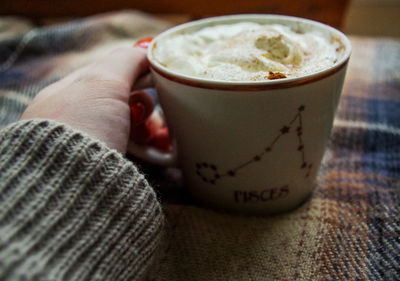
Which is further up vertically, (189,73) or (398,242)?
(189,73)

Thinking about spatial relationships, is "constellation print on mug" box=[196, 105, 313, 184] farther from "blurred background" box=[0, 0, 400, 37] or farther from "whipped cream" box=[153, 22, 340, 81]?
"blurred background" box=[0, 0, 400, 37]

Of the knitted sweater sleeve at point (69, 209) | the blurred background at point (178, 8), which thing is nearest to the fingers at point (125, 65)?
the knitted sweater sleeve at point (69, 209)

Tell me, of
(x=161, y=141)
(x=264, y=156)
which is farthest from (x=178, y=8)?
(x=264, y=156)

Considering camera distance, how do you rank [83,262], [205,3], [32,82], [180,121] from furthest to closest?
[205,3] < [32,82] < [180,121] < [83,262]

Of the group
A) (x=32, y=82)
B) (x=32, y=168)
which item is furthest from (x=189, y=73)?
(x=32, y=82)

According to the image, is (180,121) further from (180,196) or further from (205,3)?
(205,3)

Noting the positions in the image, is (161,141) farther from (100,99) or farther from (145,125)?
(100,99)

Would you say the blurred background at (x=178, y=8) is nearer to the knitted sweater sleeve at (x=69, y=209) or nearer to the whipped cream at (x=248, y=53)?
the whipped cream at (x=248, y=53)
